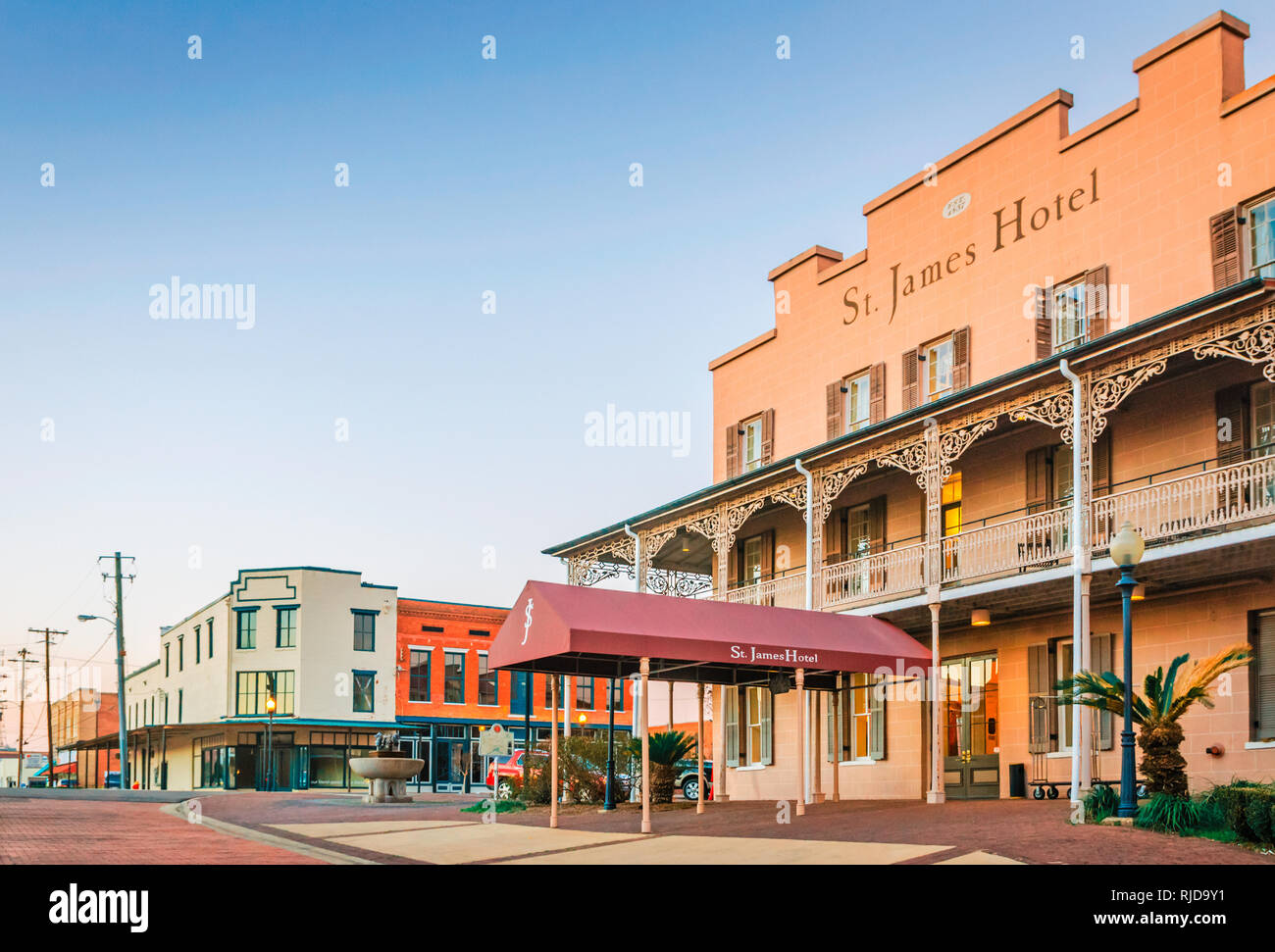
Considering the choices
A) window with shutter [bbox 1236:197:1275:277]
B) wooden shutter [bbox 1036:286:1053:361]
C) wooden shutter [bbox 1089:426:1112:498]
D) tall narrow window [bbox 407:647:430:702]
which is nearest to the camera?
window with shutter [bbox 1236:197:1275:277]

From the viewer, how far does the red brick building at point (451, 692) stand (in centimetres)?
5506

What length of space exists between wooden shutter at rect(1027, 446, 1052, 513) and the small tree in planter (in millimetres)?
7165

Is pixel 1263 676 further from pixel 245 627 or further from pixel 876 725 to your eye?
pixel 245 627

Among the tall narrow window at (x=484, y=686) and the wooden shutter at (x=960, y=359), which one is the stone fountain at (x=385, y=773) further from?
the tall narrow window at (x=484, y=686)

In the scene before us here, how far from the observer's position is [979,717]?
22.7 metres

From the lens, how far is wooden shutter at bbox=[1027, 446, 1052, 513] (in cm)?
2106

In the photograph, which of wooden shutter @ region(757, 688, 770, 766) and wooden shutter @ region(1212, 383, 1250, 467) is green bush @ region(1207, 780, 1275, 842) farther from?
wooden shutter @ region(757, 688, 770, 766)

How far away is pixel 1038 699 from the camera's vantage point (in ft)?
69.5

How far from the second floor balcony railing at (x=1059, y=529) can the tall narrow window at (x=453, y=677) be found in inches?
1298

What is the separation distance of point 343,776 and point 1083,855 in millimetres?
45229

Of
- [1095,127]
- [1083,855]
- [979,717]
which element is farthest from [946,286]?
[1083,855]

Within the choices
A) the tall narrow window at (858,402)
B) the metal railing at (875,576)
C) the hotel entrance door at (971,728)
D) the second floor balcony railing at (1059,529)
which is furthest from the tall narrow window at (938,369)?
the hotel entrance door at (971,728)

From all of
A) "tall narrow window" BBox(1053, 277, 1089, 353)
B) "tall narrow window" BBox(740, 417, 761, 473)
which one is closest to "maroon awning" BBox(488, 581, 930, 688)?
"tall narrow window" BBox(1053, 277, 1089, 353)

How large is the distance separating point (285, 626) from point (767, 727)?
30.6 metres
